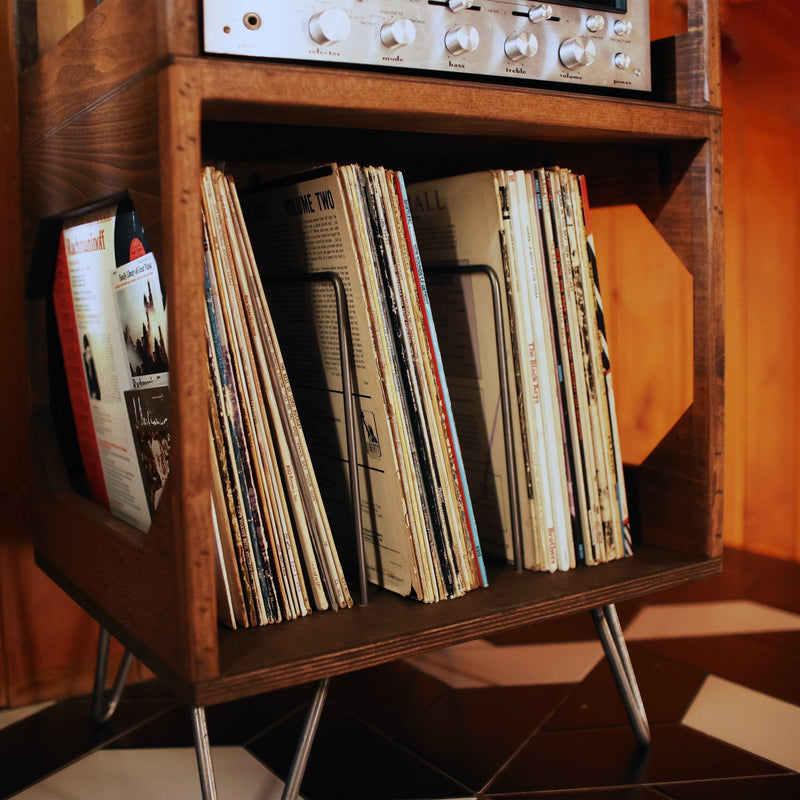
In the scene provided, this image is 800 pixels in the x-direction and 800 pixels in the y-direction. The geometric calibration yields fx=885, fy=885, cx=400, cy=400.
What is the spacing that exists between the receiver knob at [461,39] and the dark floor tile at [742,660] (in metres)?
0.97

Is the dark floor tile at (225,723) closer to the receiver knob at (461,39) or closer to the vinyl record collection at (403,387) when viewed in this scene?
the vinyl record collection at (403,387)

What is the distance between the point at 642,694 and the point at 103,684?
2.46ft

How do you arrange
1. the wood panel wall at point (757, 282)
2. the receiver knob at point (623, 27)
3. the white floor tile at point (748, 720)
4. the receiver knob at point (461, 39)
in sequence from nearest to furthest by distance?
the receiver knob at point (461, 39), the receiver knob at point (623, 27), the white floor tile at point (748, 720), the wood panel wall at point (757, 282)

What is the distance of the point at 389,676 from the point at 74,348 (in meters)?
0.69

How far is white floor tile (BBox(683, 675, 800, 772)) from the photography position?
1.09m

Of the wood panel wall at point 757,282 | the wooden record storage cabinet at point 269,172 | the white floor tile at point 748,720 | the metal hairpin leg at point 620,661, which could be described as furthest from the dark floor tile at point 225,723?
the wood panel wall at point 757,282

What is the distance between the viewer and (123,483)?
92 centimetres

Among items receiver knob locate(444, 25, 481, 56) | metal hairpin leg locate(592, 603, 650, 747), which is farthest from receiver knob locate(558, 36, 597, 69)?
metal hairpin leg locate(592, 603, 650, 747)

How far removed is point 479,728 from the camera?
3.87 ft

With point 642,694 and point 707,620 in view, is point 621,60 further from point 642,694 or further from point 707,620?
point 707,620

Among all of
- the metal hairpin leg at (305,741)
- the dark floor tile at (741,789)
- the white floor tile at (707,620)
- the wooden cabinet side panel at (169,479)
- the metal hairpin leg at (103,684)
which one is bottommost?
the dark floor tile at (741,789)

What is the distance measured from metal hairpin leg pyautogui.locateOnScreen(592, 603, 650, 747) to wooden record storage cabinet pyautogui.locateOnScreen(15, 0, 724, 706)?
0.36 ft

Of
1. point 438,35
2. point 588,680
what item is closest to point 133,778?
point 588,680

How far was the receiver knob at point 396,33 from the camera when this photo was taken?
2.43ft
